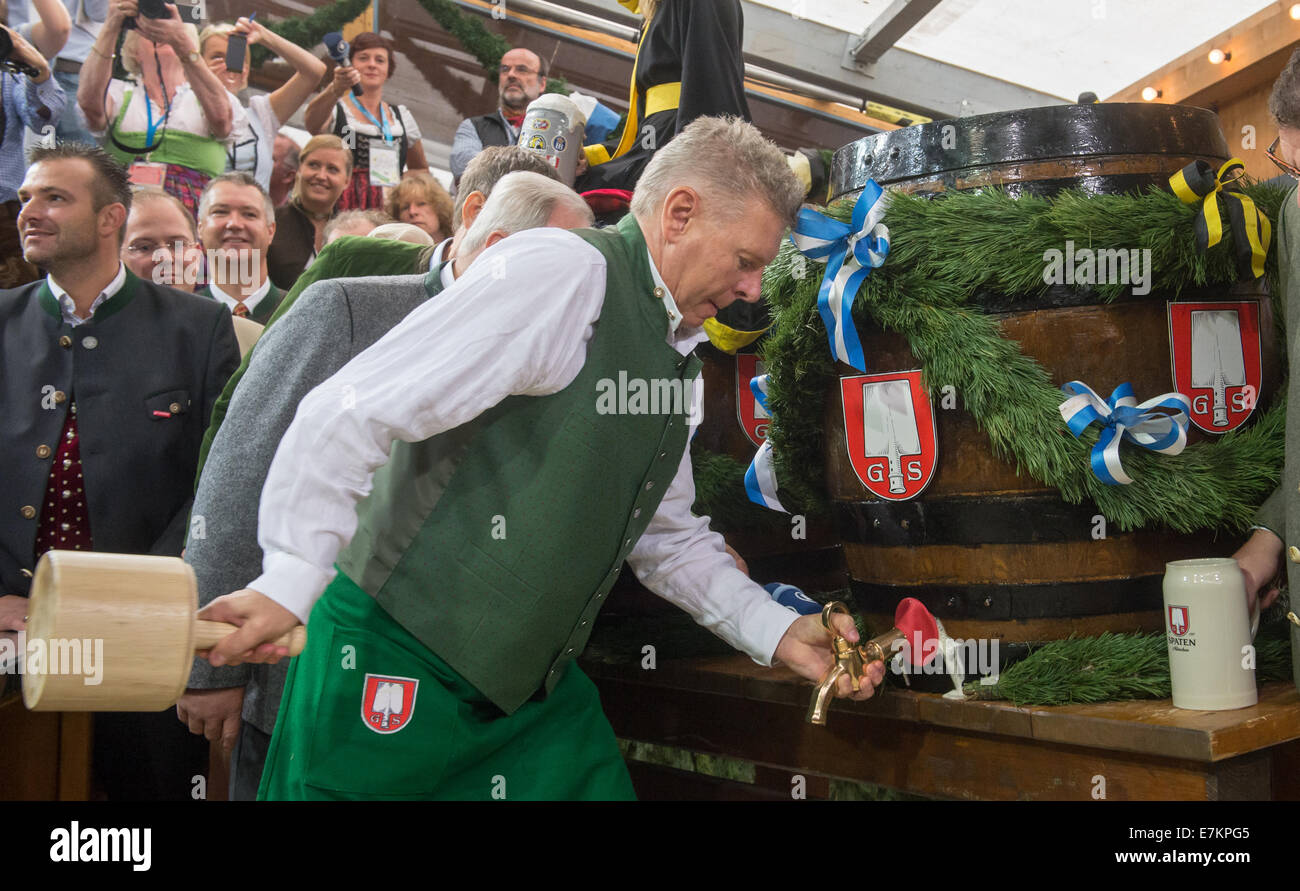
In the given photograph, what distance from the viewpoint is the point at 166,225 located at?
141 inches

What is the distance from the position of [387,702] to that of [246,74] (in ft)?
14.2

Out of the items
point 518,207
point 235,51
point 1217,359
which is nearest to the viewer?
point 1217,359

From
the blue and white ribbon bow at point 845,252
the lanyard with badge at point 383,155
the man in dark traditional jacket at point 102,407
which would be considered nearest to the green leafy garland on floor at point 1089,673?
the blue and white ribbon bow at point 845,252

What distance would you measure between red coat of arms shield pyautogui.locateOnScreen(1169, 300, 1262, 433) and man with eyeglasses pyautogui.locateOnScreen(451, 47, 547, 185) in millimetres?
3346

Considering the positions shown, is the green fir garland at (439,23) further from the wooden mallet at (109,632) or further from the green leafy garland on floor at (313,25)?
the wooden mallet at (109,632)

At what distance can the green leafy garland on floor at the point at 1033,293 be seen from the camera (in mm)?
1840

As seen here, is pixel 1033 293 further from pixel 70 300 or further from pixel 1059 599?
pixel 70 300

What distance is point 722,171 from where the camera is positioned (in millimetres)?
1735

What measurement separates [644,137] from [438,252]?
0.88 meters

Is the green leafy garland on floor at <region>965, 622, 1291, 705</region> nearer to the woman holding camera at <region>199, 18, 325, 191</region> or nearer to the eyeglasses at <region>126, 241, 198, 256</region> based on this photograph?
the eyeglasses at <region>126, 241, 198, 256</region>

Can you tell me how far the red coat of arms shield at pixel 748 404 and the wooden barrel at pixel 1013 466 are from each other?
0.62 metres

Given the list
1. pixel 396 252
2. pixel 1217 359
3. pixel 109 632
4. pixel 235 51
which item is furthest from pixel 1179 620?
pixel 235 51

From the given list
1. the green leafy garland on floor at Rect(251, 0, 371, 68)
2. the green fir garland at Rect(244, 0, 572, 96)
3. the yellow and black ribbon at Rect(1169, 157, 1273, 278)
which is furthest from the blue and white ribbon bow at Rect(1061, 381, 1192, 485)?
the green leafy garland on floor at Rect(251, 0, 371, 68)
